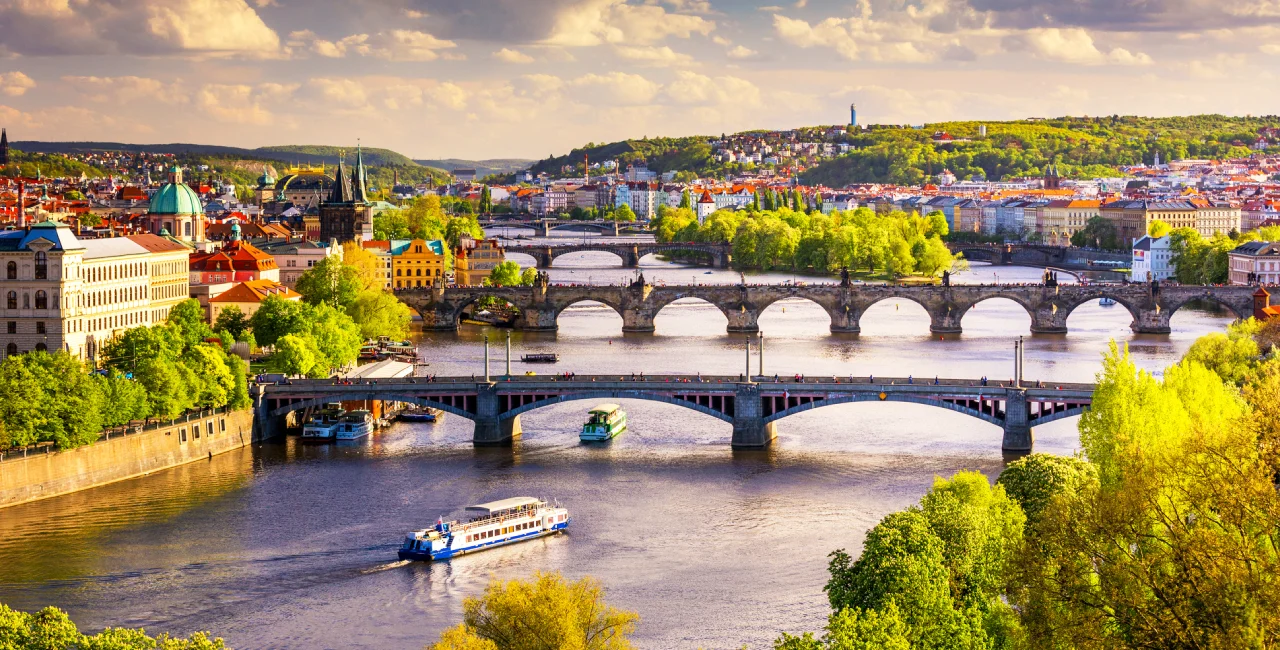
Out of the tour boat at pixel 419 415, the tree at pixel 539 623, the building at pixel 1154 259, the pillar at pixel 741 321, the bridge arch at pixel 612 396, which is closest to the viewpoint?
the tree at pixel 539 623

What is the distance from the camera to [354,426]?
140 ft

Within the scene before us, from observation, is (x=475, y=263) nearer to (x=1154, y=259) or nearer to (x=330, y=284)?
(x=330, y=284)

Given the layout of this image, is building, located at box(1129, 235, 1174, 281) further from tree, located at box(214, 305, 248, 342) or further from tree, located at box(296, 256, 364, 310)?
tree, located at box(214, 305, 248, 342)

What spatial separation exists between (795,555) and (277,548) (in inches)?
317

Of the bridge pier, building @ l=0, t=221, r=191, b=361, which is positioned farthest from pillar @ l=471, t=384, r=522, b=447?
the bridge pier

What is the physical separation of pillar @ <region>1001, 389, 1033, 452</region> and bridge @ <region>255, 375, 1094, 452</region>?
0.06ft

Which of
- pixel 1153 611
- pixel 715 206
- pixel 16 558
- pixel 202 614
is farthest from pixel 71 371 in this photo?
pixel 715 206

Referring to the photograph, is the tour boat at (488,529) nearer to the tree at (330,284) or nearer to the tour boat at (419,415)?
the tour boat at (419,415)

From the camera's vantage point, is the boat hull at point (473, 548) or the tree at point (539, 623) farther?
the boat hull at point (473, 548)

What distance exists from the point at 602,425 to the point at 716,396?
2.50 m

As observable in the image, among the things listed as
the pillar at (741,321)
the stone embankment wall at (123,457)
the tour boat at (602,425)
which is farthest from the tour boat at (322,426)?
the pillar at (741,321)

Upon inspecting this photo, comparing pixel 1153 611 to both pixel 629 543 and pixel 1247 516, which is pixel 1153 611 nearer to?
pixel 1247 516

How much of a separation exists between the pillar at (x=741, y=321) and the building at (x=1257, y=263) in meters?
19.5

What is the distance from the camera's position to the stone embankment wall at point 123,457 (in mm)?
34688
